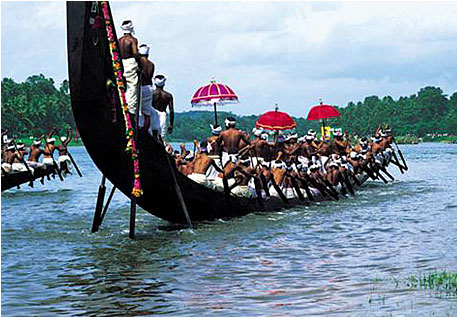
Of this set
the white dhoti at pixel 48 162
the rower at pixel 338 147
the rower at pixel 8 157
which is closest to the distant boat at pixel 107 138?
the rower at pixel 338 147

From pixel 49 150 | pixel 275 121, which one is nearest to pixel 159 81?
pixel 275 121

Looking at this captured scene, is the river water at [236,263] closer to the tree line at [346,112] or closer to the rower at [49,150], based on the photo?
the rower at [49,150]

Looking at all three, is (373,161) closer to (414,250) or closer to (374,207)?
(374,207)

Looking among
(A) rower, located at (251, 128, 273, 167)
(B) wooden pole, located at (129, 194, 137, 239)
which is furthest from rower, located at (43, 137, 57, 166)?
(B) wooden pole, located at (129, 194, 137, 239)

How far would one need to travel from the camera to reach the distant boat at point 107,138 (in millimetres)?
11727

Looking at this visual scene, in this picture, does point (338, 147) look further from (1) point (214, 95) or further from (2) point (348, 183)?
(1) point (214, 95)

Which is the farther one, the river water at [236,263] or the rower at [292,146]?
the rower at [292,146]

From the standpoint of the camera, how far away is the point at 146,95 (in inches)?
529

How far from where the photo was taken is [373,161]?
26359 millimetres

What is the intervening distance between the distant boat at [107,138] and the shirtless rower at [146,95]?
0.24m

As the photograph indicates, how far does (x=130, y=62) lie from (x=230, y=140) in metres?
4.99

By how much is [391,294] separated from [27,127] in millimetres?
96461

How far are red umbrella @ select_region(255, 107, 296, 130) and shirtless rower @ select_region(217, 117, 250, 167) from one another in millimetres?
4591

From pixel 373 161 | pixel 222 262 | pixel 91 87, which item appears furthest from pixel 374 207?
pixel 91 87
